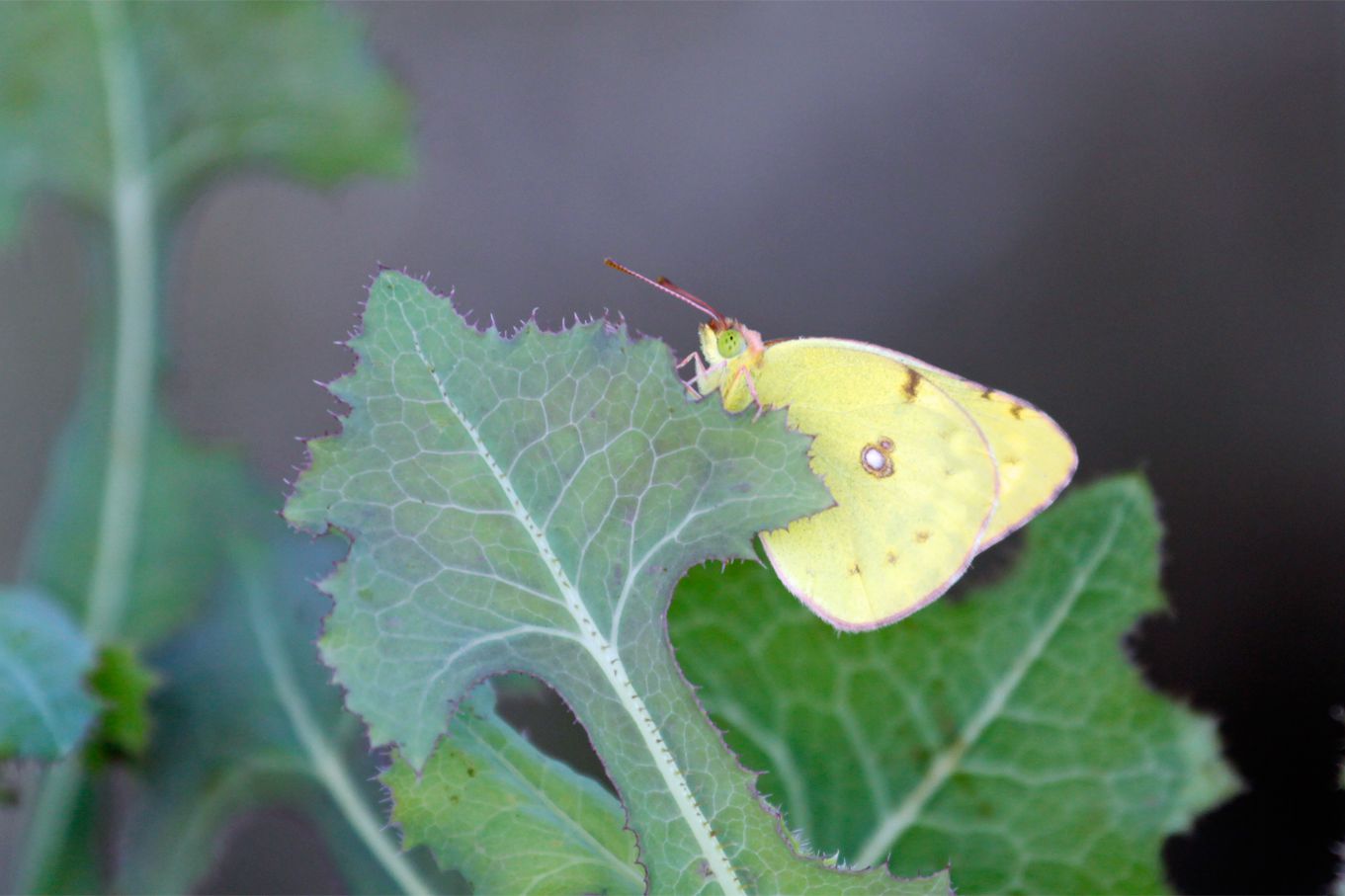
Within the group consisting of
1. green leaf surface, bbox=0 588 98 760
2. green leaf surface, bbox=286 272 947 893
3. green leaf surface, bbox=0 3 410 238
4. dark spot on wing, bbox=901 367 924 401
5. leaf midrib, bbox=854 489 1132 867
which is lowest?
leaf midrib, bbox=854 489 1132 867

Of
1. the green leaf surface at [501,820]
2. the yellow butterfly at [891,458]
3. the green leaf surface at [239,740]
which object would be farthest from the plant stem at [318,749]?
the yellow butterfly at [891,458]

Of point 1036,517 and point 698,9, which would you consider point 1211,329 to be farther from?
point 1036,517

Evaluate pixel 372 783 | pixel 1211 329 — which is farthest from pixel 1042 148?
pixel 372 783

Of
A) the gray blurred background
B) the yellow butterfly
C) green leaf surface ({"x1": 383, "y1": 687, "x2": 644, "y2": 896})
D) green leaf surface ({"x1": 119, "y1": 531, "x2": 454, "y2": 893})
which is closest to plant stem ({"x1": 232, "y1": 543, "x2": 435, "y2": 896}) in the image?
green leaf surface ({"x1": 119, "y1": 531, "x2": 454, "y2": 893})

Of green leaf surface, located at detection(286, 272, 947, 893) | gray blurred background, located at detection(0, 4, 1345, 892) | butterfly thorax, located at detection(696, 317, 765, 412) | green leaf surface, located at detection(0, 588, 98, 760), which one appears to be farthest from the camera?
gray blurred background, located at detection(0, 4, 1345, 892)

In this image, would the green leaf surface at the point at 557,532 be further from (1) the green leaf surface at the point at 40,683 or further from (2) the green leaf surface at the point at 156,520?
(2) the green leaf surface at the point at 156,520

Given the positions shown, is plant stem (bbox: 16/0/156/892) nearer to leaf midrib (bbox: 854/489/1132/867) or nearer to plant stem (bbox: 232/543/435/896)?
plant stem (bbox: 232/543/435/896)

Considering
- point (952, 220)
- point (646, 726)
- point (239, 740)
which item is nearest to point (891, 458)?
point (646, 726)
